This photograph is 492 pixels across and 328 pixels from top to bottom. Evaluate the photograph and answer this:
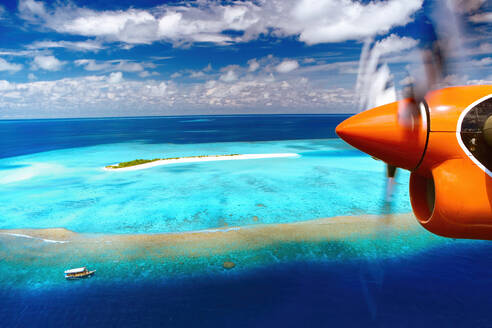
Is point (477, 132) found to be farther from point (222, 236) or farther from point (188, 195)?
point (188, 195)

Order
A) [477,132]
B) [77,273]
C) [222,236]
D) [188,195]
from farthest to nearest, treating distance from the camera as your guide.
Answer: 1. [188,195]
2. [222,236]
3. [77,273]
4. [477,132]

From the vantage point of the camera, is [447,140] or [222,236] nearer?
[447,140]

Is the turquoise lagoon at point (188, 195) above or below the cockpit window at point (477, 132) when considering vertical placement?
below

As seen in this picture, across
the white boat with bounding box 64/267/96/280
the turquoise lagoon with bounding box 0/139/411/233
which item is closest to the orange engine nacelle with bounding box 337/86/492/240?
the white boat with bounding box 64/267/96/280

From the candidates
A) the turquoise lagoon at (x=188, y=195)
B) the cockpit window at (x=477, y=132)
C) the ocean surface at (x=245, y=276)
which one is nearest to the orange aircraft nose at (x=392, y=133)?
the cockpit window at (x=477, y=132)

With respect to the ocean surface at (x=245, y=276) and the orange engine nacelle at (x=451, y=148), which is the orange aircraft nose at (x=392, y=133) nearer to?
the orange engine nacelle at (x=451, y=148)

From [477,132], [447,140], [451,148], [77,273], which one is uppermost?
[477,132]

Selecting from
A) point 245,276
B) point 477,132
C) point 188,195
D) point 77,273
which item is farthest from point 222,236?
point 477,132
